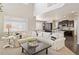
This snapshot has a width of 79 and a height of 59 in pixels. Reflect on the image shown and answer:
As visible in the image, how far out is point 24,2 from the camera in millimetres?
2217

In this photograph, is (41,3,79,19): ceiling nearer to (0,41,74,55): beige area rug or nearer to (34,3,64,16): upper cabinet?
(34,3,64,16): upper cabinet

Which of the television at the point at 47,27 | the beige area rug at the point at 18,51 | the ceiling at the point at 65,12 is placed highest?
the ceiling at the point at 65,12

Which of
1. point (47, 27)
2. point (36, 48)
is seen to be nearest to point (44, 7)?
point (47, 27)

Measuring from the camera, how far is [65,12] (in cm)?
221

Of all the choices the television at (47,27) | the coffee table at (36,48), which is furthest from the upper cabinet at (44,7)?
the coffee table at (36,48)

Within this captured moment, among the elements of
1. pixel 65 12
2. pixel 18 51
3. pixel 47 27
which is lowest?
pixel 18 51

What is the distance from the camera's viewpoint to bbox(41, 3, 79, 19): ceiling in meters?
2.19

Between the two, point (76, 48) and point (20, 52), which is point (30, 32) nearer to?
point (20, 52)

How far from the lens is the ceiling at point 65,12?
2.19 metres

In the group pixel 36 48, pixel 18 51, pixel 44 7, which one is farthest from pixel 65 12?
pixel 18 51

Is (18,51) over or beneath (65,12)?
beneath

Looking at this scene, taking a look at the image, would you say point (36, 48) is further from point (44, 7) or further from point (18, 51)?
point (44, 7)

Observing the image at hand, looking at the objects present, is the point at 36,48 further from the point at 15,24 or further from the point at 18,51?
the point at 15,24

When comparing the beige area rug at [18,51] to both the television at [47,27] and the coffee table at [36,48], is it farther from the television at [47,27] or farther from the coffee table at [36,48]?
the television at [47,27]
